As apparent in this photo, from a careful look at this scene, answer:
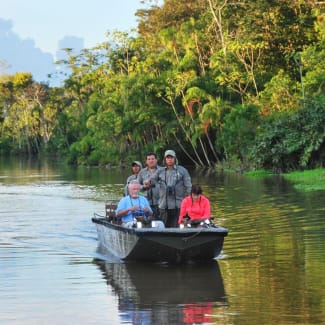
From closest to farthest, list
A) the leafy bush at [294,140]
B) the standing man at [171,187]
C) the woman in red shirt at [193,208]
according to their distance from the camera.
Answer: the woman in red shirt at [193,208]
the standing man at [171,187]
the leafy bush at [294,140]

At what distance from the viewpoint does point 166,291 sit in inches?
454

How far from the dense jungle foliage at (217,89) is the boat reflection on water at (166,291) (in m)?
23.0

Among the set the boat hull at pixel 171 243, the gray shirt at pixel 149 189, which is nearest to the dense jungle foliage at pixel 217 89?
the gray shirt at pixel 149 189

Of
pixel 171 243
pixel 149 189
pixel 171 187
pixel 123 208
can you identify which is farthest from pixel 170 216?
pixel 171 243

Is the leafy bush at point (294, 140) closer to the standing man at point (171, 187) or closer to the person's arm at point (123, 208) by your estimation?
the standing man at point (171, 187)

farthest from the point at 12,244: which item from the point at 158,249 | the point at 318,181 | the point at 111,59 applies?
the point at 111,59

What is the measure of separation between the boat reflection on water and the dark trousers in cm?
121

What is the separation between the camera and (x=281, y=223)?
1959 cm

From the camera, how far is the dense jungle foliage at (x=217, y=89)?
1528 inches

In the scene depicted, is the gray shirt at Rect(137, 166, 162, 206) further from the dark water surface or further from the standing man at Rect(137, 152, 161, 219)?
the dark water surface

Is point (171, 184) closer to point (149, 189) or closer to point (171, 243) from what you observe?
point (149, 189)

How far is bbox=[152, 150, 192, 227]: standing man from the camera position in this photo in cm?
1461

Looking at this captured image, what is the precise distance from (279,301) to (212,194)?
19183 mm

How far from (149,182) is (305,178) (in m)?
19.6
